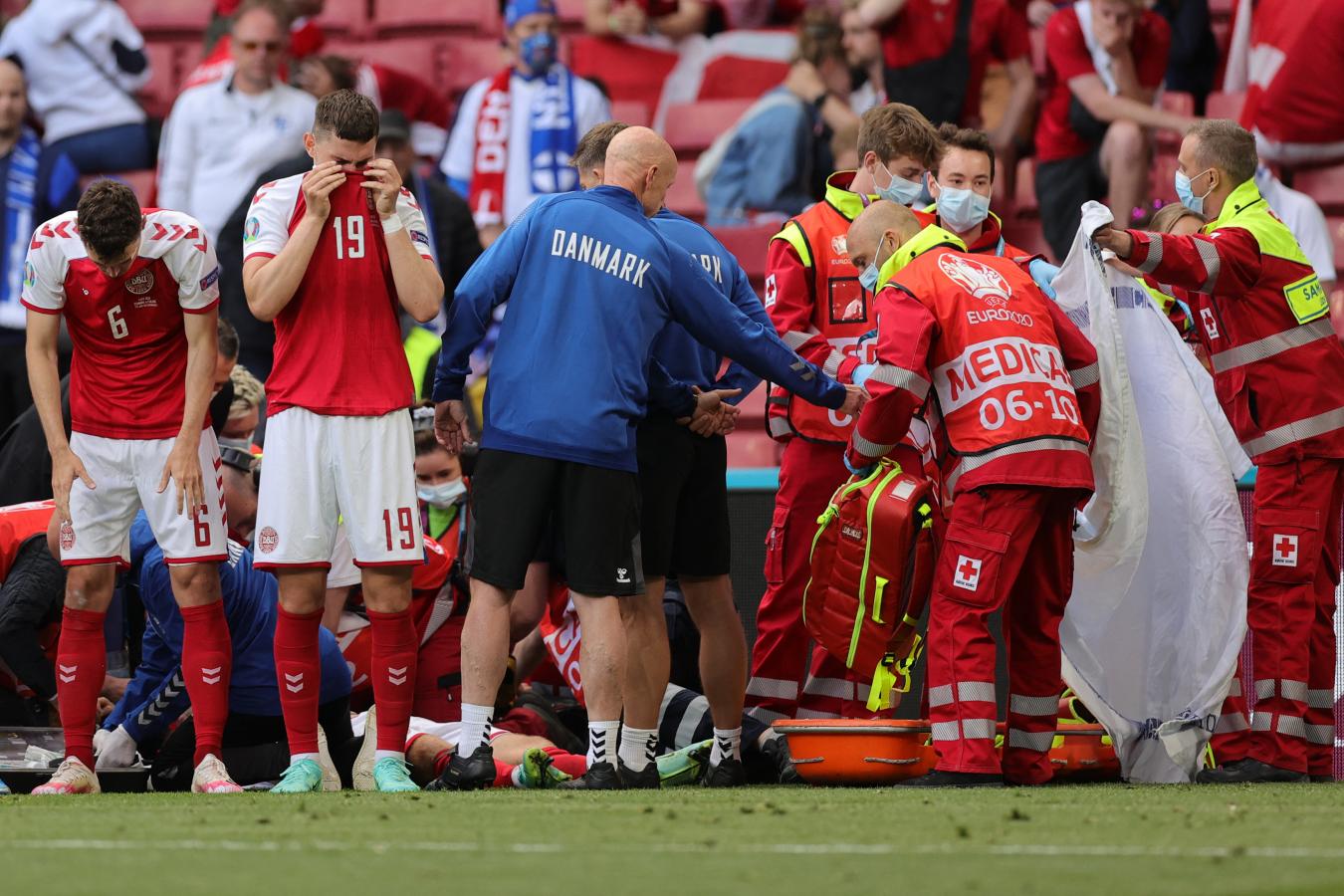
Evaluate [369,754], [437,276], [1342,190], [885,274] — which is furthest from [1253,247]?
[1342,190]

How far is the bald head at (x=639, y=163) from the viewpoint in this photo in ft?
17.8

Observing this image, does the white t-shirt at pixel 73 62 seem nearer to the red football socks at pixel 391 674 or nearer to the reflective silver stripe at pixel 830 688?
the reflective silver stripe at pixel 830 688

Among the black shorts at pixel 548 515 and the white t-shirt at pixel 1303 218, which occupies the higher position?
the white t-shirt at pixel 1303 218

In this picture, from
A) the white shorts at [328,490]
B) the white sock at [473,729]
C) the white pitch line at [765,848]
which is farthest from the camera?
the white shorts at [328,490]

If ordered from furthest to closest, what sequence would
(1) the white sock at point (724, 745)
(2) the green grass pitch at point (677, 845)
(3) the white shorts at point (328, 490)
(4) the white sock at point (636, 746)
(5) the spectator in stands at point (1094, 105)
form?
(5) the spectator in stands at point (1094, 105) → (1) the white sock at point (724, 745) → (4) the white sock at point (636, 746) → (3) the white shorts at point (328, 490) → (2) the green grass pitch at point (677, 845)

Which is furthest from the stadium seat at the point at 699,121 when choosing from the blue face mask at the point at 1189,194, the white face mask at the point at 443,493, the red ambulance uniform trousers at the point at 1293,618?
the red ambulance uniform trousers at the point at 1293,618

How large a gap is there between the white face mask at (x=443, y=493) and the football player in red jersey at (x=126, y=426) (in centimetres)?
176

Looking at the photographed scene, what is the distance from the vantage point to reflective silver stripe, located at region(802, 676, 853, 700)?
6.23 metres

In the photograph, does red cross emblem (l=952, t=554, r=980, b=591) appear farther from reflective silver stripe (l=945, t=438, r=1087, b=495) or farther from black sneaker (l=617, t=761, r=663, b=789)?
black sneaker (l=617, t=761, r=663, b=789)

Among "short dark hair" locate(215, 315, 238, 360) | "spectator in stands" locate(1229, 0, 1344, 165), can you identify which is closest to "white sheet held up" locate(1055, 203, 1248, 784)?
"short dark hair" locate(215, 315, 238, 360)

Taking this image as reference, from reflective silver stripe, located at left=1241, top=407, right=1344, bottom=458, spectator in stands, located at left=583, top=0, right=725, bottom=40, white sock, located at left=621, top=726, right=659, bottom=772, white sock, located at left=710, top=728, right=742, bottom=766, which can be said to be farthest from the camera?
spectator in stands, located at left=583, top=0, right=725, bottom=40

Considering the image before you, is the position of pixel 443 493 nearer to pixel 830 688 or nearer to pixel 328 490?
pixel 830 688

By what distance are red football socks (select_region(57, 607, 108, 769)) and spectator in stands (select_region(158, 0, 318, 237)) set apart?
188 inches

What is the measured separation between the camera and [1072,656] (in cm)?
600
